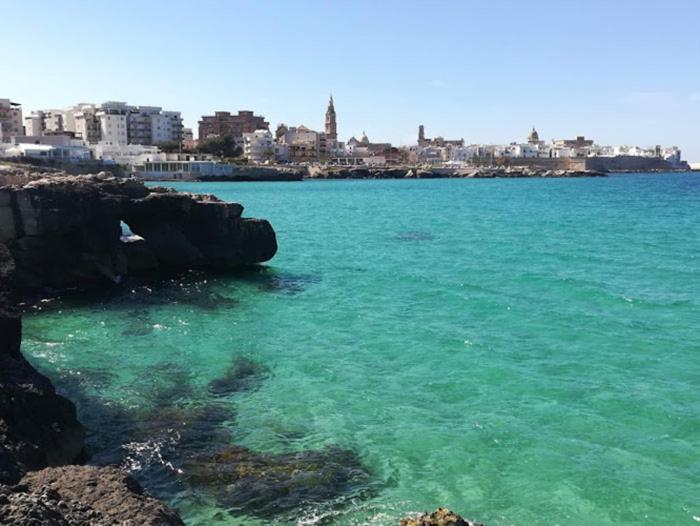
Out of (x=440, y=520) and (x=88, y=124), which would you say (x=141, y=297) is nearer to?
(x=440, y=520)

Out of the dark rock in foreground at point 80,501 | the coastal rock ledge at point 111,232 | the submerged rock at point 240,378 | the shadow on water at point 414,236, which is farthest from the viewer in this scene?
the shadow on water at point 414,236

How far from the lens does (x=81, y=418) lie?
13484 mm

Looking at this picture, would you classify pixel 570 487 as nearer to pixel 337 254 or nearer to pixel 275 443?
pixel 275 443

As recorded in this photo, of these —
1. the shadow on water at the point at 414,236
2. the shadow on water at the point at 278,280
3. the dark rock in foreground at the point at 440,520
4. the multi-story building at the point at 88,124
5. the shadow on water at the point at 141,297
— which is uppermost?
the multi-story building at the point at 88,124

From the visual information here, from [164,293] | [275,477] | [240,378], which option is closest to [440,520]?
[275,477]

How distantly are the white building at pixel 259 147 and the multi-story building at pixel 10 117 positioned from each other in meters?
59.3

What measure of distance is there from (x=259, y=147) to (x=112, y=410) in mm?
183371

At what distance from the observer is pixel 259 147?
7574 inches

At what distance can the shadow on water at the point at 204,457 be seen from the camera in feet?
34.0

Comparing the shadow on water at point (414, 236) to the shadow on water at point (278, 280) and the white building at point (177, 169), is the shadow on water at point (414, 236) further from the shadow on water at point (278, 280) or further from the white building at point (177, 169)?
the white building at point (177, 169)

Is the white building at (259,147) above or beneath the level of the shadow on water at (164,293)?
above

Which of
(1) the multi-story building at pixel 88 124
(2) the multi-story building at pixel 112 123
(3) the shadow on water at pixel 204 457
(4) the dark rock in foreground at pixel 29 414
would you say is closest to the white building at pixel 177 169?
(2) the multi-story building at pixel 112 123

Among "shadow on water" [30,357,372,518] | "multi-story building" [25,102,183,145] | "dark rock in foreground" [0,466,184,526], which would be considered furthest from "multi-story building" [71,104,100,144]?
"dark rock in foreground" [0,466,184,526]

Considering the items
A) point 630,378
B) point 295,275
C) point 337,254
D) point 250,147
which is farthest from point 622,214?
point 250,147
